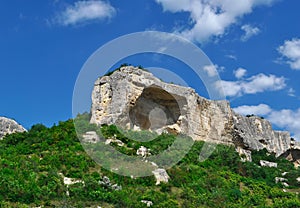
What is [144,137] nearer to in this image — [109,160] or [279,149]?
[109,160]

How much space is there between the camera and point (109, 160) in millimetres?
22328

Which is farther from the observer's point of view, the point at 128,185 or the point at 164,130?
the point at 164,130

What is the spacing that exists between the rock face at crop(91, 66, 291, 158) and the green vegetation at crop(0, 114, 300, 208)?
1.30 meters

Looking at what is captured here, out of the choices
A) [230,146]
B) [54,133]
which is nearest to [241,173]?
[230,146]

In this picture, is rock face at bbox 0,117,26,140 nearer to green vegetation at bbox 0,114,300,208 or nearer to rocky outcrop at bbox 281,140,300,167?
green vegetation at bbox 0,114,300,208

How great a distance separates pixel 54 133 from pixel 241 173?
9.87 m

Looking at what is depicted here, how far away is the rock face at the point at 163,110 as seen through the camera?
27609mm

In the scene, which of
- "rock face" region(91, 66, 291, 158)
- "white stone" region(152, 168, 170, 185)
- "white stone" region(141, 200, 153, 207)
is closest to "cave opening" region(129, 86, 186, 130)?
"rock face" region(91, 66, 291, 158)

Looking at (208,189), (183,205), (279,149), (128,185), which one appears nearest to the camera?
(183,205)

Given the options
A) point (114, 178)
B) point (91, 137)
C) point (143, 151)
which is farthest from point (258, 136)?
point (114, 178)

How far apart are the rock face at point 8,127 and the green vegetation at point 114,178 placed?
239 centimetres

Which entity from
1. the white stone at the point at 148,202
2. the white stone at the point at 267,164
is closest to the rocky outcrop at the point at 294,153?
the white stone at the point at 267,164

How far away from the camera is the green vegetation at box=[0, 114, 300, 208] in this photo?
57.9ft

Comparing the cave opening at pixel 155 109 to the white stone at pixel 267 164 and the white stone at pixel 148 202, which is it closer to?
the white stone at pixel 267 164
